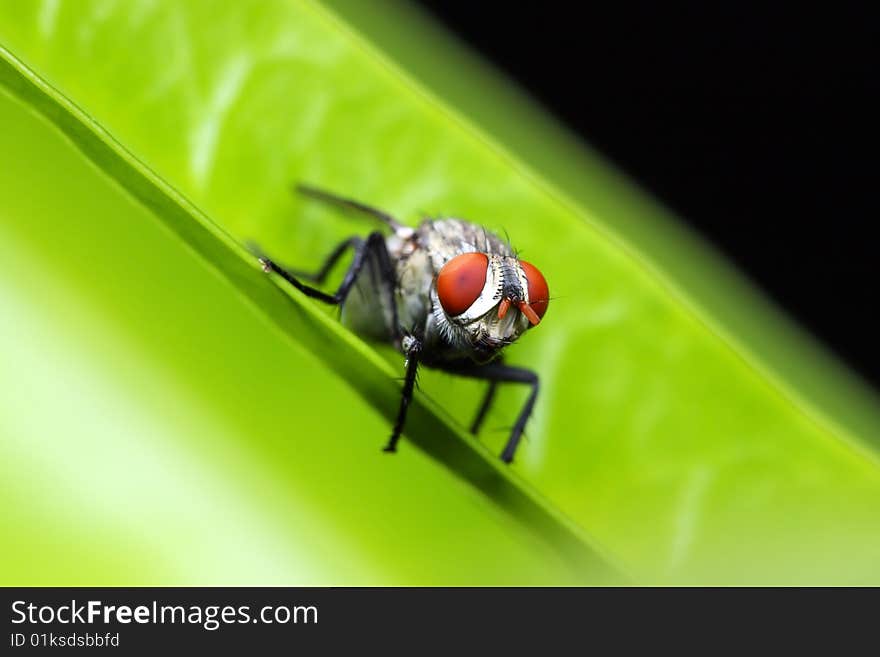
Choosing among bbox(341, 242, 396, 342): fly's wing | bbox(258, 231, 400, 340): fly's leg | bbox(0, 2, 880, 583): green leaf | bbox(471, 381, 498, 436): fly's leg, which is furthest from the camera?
bbox(341, 242, 396, 342): fly's wing

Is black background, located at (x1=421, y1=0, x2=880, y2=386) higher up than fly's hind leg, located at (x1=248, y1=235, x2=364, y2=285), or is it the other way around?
black background, located at (x1=421, y1=0, x2=880, y2=386)

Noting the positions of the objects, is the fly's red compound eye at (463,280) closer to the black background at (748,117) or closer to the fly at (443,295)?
the fly at (443,295)

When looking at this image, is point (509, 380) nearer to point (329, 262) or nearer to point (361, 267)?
point (361, 267)

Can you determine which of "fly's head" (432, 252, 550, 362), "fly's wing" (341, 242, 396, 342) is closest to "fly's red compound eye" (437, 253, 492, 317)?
"fly's head" (432, 252, 550, 362)

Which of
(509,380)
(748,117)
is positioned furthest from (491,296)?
(748,117)

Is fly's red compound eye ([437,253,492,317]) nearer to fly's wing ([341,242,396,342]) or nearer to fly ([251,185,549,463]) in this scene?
fly ([251,185,549,463])

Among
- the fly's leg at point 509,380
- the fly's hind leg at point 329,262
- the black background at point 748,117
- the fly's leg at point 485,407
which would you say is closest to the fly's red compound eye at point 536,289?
the fly's leg at point 509,380

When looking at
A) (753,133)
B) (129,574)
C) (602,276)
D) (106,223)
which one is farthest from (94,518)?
(753,133)
